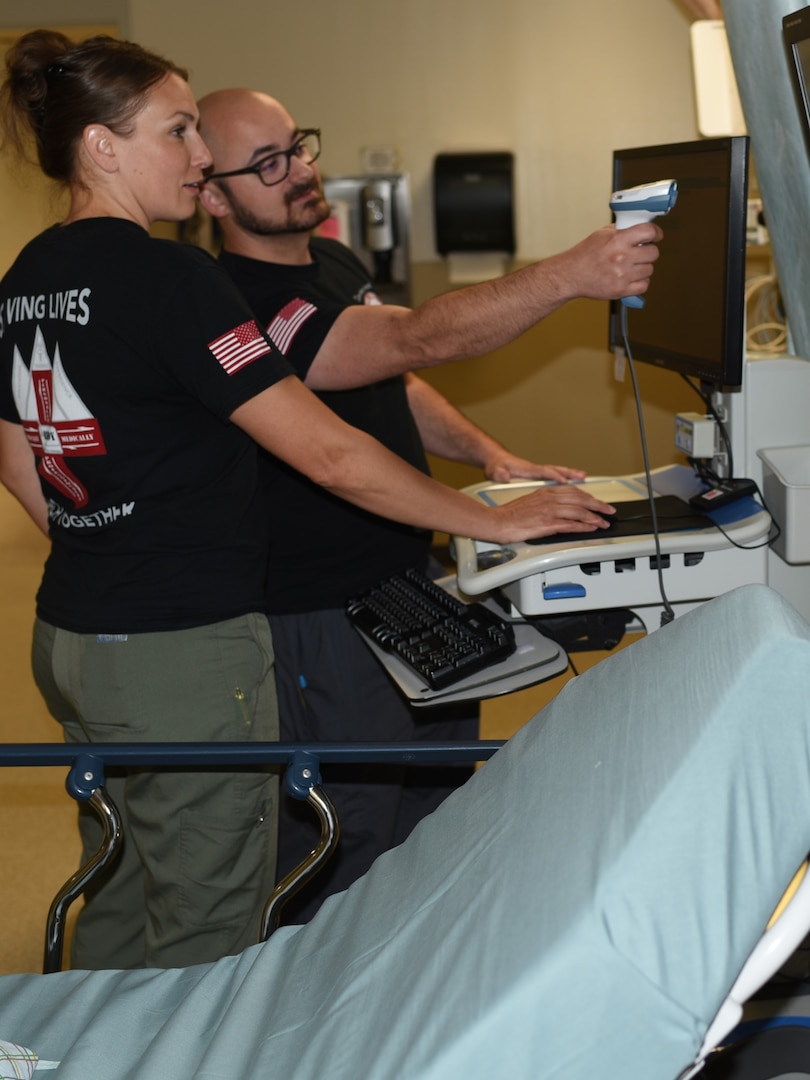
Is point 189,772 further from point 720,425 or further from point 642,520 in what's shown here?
point 720,425

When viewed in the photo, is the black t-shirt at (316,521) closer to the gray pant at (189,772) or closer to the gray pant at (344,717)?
the gray pant at (344,717)

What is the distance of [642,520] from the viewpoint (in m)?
1.91

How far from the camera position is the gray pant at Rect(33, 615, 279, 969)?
168 cm

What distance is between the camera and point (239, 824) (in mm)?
1728

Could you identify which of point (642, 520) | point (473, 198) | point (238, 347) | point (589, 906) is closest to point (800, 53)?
point (642, 520)

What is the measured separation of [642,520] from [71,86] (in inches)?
42.3

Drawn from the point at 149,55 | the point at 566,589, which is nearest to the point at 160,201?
→ the point at 149,55

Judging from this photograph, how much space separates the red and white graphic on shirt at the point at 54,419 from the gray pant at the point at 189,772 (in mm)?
235

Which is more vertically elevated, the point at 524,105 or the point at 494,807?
the point at 524,105

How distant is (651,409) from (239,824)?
11.8 ft

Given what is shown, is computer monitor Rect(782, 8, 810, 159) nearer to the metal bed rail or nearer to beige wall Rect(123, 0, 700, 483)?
the metal bed rail

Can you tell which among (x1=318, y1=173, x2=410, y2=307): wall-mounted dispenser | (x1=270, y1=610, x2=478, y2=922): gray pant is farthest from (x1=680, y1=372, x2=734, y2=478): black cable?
(x1=318, y1=173, x2=410, y2=307): wall-mounted dispenser

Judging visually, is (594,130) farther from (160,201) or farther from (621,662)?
(621,662)

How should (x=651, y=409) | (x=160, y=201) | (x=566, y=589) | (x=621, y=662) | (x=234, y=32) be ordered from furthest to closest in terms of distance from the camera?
1. (x=651, y=409)
2. (x=234, y=32)
3. (x=566, y=589)
4. (x=160, y=201)
5. (x=621, y=662)
